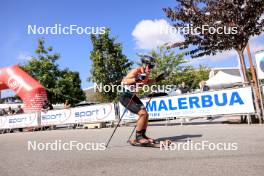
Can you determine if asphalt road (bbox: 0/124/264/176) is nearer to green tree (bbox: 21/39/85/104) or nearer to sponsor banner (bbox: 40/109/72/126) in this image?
sponsor banner (bbox: 40/109/72/126)

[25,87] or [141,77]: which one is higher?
[25,87]

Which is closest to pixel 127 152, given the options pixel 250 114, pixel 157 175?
pixel 157 175

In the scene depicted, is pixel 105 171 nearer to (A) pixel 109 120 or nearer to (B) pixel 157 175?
(B) pixel 157 175

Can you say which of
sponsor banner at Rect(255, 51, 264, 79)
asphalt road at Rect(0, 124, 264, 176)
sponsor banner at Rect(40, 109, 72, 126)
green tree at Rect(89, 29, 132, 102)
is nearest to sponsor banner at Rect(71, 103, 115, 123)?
sponsor banner at Rect(40, 109, 72, 126)

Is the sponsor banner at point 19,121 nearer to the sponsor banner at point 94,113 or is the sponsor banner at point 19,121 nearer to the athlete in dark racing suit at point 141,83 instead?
the sponsor banner at point 94,113

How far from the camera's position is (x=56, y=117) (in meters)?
19.7

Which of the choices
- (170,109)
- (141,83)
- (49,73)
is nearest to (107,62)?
(49,73)

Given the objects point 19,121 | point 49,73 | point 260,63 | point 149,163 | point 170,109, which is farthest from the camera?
point 49,73

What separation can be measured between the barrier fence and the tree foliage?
1.94 metres

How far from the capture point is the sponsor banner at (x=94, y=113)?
664 inches

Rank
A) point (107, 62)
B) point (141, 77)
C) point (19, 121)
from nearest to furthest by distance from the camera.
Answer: point (141, 77)
point (19, 121)
point (107, 62)

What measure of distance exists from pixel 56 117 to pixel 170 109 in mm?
8163

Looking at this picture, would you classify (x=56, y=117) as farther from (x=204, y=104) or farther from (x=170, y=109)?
(x=204, y=104)

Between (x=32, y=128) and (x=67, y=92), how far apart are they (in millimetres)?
24062
